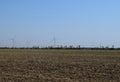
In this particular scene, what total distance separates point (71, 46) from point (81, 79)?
14435 centimetres

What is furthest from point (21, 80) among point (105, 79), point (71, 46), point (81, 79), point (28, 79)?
point (71, 46)

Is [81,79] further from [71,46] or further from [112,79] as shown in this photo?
[71,46]

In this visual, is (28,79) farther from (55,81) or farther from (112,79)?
(112,79)

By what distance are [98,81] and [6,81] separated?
5.20 metres

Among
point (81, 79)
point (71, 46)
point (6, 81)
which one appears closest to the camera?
point (6, 81)

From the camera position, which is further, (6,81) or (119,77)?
(119,77)

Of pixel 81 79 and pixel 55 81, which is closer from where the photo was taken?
pixel 55 81

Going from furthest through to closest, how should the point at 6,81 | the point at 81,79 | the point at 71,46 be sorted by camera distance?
the point at 71,46, the point at 81,79, the point at 6,81

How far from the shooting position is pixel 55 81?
18.5m

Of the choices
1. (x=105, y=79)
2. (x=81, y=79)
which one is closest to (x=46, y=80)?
(x=81, y=79)

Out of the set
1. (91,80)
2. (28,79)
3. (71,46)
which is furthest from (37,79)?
(71,46)

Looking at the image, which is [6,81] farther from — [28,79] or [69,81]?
[69,81]

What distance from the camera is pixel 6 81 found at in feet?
60.4

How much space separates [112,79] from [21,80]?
5.44 m
